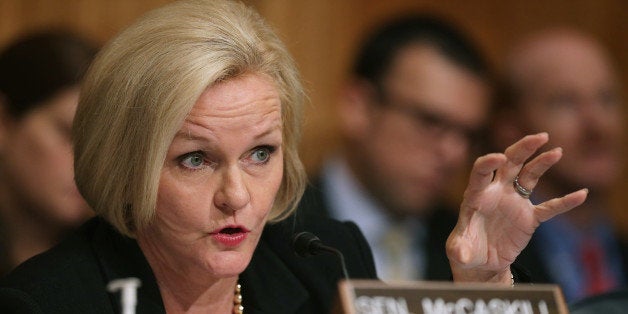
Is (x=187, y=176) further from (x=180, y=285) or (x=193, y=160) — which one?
(x=180, y=285)

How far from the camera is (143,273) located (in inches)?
106

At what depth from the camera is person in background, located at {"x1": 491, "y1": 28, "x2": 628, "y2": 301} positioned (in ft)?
15.7

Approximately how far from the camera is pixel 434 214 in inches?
186

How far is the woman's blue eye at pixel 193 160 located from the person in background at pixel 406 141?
6.68ft

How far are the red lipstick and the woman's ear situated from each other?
222 cm

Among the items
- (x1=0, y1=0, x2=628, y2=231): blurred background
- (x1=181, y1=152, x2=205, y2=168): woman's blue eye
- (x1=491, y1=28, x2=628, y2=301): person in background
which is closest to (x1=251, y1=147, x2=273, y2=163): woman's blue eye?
(x1=181, y1=152, x2=205, y2=168): woman's blue eye

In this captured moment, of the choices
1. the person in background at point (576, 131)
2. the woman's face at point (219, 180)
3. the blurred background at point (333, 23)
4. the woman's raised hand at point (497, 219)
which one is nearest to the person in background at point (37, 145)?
the blurred background at point (333, 23)

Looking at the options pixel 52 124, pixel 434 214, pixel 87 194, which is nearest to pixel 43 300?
pixel 87 194

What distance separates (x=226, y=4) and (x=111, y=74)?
36 cm

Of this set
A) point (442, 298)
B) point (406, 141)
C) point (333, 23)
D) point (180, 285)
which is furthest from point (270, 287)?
point (333, 23)

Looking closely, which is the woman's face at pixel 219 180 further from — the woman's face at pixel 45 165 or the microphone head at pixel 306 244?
the woman's face at pixel 45 165

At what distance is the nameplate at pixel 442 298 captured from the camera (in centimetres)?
205

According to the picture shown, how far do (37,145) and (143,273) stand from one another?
1.44 m

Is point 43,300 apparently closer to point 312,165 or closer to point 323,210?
point 323,210
